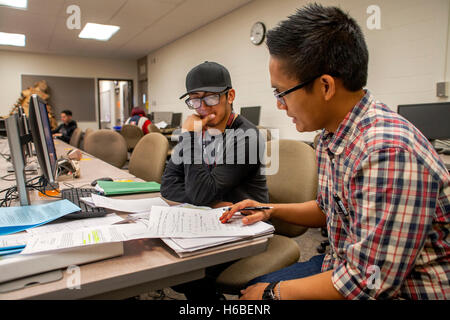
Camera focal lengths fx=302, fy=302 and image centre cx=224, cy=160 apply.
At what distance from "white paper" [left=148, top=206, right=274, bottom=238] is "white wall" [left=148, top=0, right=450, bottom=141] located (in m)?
0.60

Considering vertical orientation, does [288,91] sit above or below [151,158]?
above

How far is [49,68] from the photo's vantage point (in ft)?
28.0

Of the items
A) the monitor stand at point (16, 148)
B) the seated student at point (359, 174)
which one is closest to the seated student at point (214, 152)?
the seated student at point (359, 174)

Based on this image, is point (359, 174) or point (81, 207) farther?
point (81, 207)

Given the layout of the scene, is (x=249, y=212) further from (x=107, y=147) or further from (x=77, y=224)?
(x=107, y=147)

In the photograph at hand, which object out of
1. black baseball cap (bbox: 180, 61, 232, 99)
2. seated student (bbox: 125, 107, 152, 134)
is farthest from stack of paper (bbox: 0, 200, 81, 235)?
seated student (bbox: 125, 107, 152, 134)

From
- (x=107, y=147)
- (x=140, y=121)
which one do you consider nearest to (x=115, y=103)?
(x=140, y=121)

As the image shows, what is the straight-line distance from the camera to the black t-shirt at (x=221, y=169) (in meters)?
1.23

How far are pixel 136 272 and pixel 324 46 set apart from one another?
68cm

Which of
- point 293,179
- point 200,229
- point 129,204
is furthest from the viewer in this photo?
point 293,179

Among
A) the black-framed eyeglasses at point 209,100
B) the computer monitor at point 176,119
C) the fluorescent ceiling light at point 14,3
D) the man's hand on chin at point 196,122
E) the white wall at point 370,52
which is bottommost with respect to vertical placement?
the man's hand on chin at point 196,122

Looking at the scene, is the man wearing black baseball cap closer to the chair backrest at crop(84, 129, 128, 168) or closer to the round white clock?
the chair backrest at crop(84, 129, 128, 168)

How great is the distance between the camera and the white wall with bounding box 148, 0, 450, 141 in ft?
8.74

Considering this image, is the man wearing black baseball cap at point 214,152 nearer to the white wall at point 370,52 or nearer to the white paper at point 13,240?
the white wall at point 370,52
